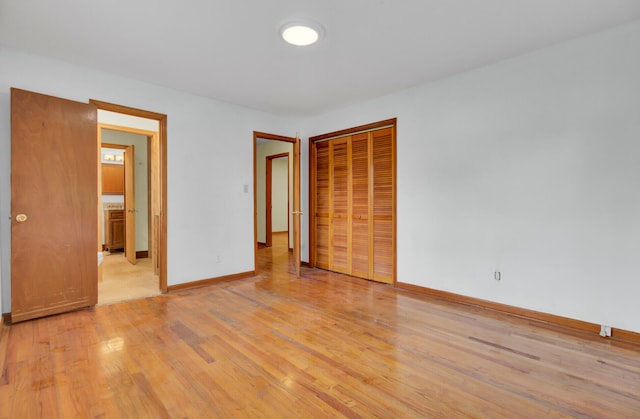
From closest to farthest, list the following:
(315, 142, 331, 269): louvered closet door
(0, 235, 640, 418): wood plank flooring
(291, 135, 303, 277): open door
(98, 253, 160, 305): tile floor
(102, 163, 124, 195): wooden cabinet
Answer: (0, 235, 640, 418): wood plank flooring → (98, 253, 160, 305): tile floor → (291, 135, 303, 277): open door → (315, 142, 331, 269): louvered closet door → (102, 163, 124, 195): wooden cabinet

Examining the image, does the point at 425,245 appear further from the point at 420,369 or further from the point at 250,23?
the point at 250,23

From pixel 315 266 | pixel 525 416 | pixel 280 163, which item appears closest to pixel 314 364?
pixel 525 416

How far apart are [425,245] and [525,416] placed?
2.21m

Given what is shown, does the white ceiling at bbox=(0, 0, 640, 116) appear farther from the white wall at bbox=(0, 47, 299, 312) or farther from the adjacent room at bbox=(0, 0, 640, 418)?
the white wall at bbox=(0, 47, 299, 312)

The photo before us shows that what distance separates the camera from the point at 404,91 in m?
3.87

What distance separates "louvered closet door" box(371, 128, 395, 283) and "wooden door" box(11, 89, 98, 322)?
3308 millimetres

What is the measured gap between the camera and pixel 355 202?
177 inches

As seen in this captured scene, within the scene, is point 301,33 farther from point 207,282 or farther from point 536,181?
point 207,282

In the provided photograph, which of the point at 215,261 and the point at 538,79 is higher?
the point at 538,79

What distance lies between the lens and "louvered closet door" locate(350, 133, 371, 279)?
436cm

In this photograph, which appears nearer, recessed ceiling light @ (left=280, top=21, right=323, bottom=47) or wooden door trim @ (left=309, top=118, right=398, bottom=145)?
recessed ceiling light @ (left=280, top=21, right=323, bottom=47)

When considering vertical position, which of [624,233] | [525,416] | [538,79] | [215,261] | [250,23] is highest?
[250,23]

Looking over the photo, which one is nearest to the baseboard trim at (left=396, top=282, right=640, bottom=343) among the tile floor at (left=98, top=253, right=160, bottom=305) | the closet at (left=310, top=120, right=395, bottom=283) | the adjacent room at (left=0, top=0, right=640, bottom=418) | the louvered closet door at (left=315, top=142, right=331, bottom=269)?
the adjacent room at (left=0, top=0, right=640, bottom=418)

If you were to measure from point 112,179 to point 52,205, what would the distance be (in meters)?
4.49
